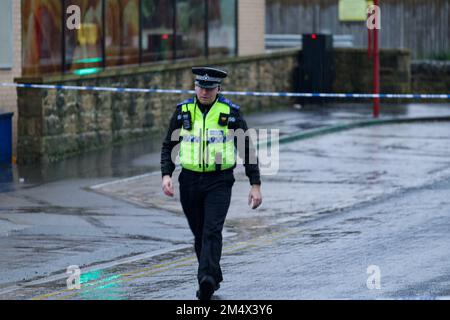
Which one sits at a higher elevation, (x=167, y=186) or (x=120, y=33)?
(x=120, y=33)

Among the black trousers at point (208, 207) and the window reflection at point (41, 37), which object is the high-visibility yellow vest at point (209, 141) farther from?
the window reflection at point (41, 37)

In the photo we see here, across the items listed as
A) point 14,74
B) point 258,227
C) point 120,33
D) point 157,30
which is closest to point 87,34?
point 120,33

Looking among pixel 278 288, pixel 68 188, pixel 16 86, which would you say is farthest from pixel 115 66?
pixel 278 288

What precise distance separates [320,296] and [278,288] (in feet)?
1.74

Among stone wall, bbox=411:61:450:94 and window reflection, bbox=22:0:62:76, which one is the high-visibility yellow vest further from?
stone wall, bbox=411:61:450:94

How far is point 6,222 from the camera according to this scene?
557 inches

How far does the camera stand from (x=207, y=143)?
1005 cm

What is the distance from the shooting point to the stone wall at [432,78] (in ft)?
99.6

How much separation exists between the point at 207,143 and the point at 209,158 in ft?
0.40

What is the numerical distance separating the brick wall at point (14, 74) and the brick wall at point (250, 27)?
8720mm

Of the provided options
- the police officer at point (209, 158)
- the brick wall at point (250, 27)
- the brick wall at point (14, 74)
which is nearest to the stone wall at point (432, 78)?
the brick wall at point (250, 27)

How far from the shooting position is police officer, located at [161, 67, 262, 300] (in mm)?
10008

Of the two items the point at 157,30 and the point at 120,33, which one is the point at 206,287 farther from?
the point at 157,30
